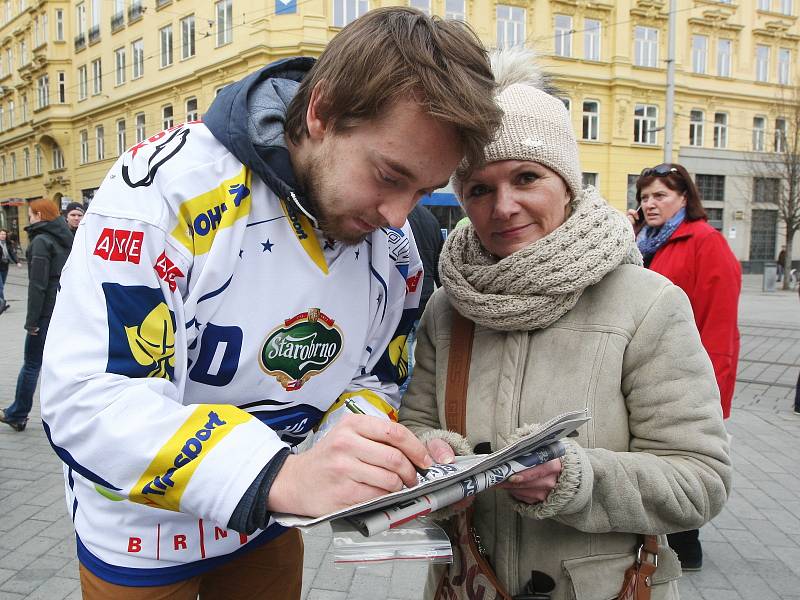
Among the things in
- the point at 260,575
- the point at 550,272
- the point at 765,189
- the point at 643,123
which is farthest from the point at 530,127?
the point at 765,189

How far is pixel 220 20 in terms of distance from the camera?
2367cm

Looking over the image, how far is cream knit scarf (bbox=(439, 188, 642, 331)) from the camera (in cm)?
146

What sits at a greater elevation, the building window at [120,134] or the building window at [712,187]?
the building window at [120,134]

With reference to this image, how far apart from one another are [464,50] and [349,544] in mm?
979

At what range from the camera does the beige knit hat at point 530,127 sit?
5.07 ft

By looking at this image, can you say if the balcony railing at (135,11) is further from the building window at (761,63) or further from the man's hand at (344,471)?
the man's hand at (344,471)

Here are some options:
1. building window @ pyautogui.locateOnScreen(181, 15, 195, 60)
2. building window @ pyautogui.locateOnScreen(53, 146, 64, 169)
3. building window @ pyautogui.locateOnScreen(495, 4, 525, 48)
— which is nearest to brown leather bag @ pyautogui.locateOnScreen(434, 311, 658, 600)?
building window @ pyautogui.locateOnScreen(495, 4, 525, 48)

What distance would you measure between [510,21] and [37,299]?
22.7m

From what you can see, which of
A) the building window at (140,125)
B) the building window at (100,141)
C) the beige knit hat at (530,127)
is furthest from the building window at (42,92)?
the beige knit hat at (530,127)

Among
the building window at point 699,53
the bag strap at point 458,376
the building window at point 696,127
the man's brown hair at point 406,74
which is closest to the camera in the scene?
the man's brown hair at point 406,74

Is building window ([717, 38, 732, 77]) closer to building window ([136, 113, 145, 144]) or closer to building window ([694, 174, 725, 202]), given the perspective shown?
building window ([694, 174, 725, 202])

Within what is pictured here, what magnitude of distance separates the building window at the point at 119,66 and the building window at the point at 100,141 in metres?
2.53

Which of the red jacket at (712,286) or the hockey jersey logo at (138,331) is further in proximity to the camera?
the red jacket at (712,286)

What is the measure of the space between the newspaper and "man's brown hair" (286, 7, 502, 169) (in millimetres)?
609
